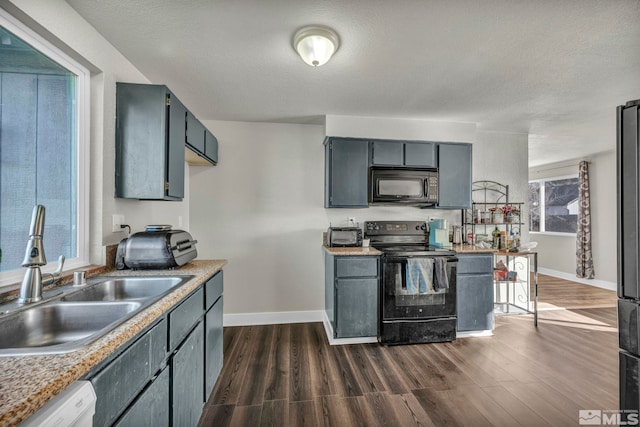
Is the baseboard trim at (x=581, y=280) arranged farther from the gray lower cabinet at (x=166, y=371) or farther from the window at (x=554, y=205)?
the gray lower cabinet at (x=166, y=371)

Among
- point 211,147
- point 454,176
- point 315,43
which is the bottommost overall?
point 454,176

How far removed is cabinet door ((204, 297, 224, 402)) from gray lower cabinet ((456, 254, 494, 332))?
2.34 meters

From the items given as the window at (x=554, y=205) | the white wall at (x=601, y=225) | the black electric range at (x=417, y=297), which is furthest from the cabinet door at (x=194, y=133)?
the window at (x=554, y=205)

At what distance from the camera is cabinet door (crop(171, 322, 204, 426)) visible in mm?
1282

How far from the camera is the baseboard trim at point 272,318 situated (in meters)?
3.20

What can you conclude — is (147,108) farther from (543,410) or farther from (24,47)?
(543,410)

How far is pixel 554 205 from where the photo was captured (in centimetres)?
584

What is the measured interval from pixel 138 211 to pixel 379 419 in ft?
7.57

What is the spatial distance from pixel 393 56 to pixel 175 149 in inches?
68.2

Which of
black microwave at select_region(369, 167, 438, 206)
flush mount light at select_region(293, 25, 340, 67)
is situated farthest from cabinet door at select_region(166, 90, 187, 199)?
black microwave at select_region(369, 167, 438, 206)

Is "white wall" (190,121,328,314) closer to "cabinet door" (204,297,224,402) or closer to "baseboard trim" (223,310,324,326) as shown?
"baseboard trim" (223,310,324,326)

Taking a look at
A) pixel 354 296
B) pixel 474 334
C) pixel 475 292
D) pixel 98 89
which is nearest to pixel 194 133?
pixel 98 89

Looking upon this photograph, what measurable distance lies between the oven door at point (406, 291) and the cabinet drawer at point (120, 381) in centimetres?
211

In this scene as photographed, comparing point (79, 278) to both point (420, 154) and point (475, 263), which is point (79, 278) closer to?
point (420, 154)
